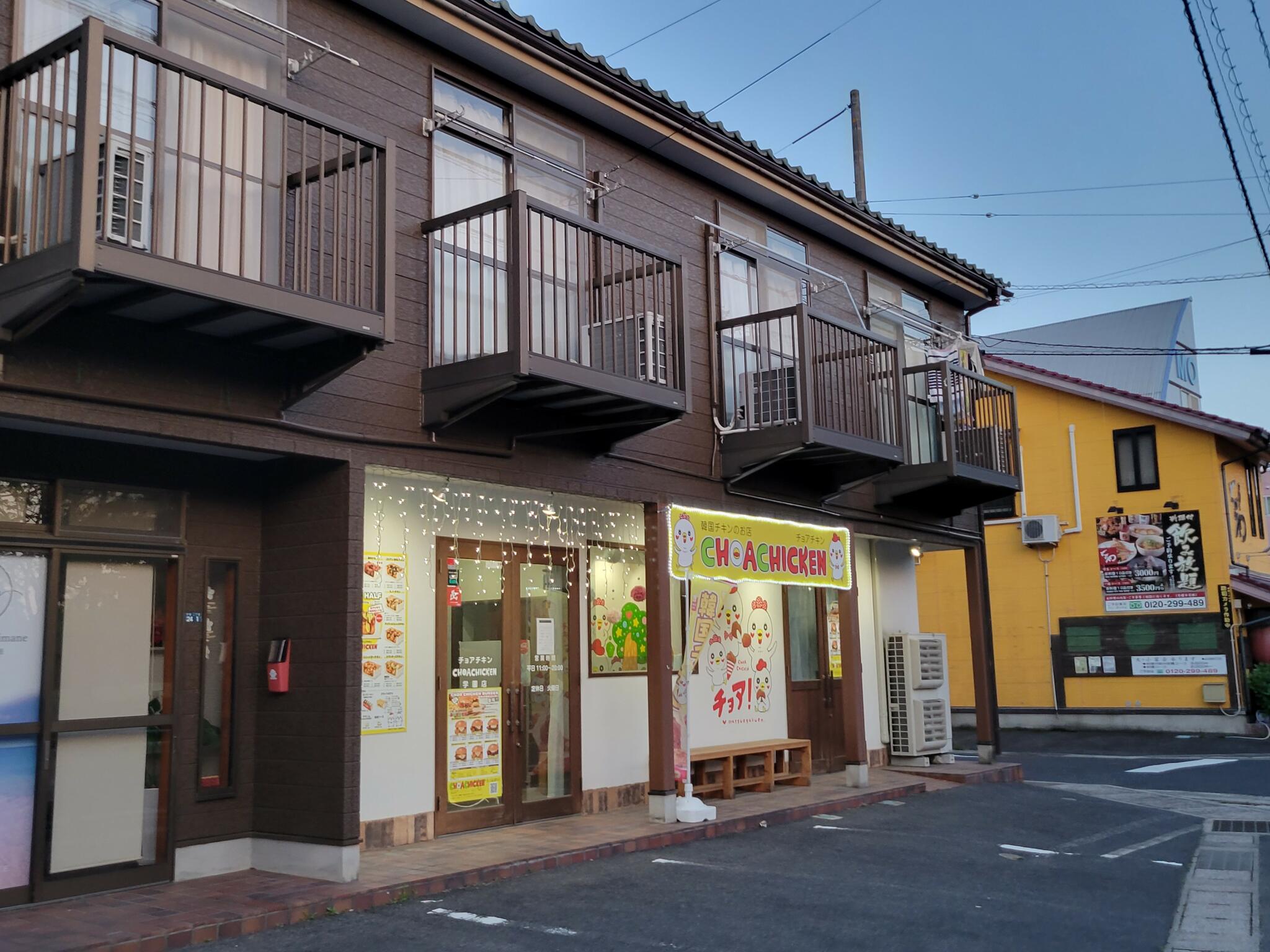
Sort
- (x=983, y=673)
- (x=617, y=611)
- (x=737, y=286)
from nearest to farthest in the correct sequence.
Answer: (x=617, y=611) < (x=737, y=286) < (x=983, y=673)

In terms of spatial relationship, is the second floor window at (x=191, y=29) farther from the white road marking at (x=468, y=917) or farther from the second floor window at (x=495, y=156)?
the white road marking at (x=468, y=917)

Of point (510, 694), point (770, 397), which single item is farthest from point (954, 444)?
point (510, 694)

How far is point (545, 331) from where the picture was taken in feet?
28.7

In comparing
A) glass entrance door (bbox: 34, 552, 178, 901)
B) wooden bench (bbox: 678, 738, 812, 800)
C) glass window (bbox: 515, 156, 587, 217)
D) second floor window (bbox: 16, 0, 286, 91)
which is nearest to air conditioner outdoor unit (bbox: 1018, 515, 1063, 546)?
wooden bench (bbox: 678, 738, 812, 800)

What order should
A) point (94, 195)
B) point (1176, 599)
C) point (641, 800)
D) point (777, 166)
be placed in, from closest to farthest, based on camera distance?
1. point (94, 195)
2. point (641, 800)
3. point (777, 166)
4. point (1176, 599)

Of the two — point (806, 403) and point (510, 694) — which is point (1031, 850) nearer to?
point (806, 403)

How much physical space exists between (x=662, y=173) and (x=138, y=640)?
6412mm

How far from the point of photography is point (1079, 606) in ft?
74.1

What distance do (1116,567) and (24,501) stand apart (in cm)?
2048

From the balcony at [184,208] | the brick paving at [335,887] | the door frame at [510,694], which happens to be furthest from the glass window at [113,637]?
the door frame at [510,694]

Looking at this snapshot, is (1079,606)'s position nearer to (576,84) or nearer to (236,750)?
(576,84)

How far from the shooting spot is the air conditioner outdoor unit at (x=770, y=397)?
36.0 ft

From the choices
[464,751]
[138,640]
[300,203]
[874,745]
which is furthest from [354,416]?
[874,745]

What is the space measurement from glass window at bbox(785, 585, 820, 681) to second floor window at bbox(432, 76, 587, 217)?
5798mm
